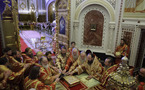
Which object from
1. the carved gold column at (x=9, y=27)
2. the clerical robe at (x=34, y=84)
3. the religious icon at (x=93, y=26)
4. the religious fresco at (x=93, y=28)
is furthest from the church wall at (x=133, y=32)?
the carved gold column at (x=9, y=27)

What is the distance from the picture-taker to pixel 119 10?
5172 millimetres

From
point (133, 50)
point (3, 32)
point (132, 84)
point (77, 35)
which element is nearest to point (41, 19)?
point (77, 35)

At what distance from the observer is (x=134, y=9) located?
4680 millimetres

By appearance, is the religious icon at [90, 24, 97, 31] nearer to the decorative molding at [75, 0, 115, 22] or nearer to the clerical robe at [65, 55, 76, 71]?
the decorative molding at [75, 0, 115, 22]

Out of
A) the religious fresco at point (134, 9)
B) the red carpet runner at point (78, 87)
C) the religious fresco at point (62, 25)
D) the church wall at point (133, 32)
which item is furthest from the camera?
the religious fresco at point (62, 25)

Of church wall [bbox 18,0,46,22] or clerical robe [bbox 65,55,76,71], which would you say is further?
church wall [bbox 18,0,46,22]

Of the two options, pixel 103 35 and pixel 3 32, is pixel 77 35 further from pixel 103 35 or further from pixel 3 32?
pixel 3 32

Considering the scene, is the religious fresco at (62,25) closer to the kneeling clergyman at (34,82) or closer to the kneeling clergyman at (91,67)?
the kneeling clergyman at (91,67)

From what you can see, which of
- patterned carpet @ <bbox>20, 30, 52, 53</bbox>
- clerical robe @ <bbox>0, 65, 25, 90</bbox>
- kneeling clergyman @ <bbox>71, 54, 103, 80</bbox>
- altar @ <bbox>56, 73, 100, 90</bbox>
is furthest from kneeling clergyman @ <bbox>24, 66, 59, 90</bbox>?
patterned carpet @ <bbox>20, 30, 52, 53</bbox>

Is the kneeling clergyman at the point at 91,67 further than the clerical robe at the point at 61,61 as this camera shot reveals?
No

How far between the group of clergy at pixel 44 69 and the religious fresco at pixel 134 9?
A: 1.14 meters

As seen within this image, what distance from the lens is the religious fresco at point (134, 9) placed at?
4.43m

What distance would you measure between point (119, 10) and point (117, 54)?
6.60ft

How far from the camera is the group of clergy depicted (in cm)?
246
